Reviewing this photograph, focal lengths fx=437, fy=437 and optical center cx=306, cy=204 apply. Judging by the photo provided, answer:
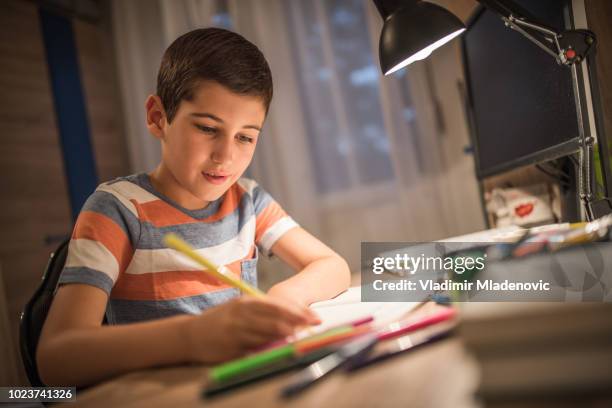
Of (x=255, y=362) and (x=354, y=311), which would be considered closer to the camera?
(x=255, y=362)

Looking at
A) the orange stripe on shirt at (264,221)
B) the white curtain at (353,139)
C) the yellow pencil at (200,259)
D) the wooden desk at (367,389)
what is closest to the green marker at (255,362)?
the wooden desk at (367,389)

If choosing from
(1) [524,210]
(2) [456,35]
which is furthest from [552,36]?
(1) [524,210]

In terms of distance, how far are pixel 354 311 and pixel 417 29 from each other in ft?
1.38

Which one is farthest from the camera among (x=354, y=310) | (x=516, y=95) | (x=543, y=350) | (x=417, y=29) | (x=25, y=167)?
(x=25, y=167)

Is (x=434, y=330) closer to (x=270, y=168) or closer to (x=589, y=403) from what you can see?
(x=589, y=403)

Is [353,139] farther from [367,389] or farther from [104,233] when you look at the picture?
[367,389]

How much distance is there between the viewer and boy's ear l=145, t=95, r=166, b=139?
84 centimetres

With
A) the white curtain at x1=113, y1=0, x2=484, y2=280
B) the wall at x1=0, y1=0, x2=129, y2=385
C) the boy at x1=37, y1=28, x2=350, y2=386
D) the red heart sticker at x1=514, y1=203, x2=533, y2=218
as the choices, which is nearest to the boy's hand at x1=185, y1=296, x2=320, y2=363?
the boy at x1=37, y1=28, x2=350, y2=386

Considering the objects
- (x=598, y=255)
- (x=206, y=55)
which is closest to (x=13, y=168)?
(x=206, y=55)

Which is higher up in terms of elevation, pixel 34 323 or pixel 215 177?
pixel 215 177

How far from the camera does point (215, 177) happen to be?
81 centimetres

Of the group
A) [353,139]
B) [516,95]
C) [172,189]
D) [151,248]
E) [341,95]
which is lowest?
[151,248]

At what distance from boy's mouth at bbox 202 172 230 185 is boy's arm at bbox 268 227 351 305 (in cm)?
20

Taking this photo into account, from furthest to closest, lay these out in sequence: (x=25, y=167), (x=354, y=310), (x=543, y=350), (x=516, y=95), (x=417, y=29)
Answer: (x=25, y=167), (x=516, y=95), (x=417, y=29), (x=354, y=310), (x=543, y=350)
